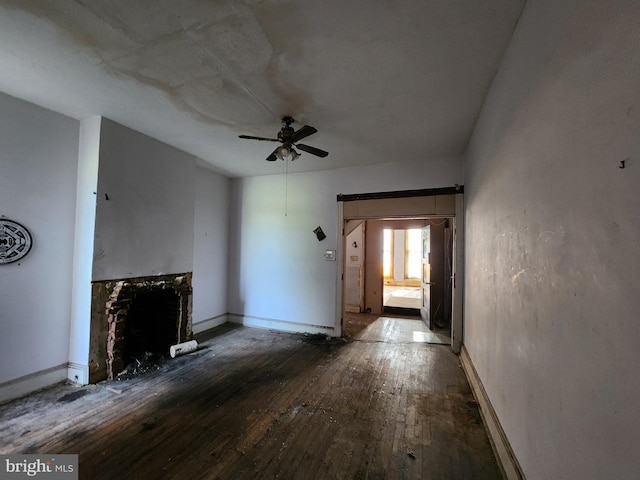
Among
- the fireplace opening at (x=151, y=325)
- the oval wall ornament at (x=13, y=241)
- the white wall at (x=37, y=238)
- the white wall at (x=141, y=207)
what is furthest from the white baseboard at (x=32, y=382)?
the oval wall ornament at (x=13, y=241)

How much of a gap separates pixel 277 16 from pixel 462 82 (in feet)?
5.00

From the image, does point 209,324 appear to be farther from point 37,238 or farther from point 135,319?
point 37,238

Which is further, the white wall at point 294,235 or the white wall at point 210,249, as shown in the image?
the white wall at point 210,249

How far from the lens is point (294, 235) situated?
4688mm

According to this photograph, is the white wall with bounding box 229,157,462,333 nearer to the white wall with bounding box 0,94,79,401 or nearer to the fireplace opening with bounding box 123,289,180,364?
the fireplace opening with bounding box 123,289,180,364

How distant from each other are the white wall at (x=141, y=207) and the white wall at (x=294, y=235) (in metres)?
1.25

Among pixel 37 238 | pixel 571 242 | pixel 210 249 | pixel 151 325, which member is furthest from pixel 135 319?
pixel 571 242

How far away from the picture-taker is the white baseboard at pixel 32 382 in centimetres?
243

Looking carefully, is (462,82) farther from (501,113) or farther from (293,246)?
(293,246)

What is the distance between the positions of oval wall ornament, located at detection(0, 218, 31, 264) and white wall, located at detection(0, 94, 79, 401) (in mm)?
57

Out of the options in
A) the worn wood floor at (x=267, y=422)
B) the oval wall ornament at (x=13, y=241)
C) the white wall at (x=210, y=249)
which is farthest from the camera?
the white wall at (x=210, y=249)

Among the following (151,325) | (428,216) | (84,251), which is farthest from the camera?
(428,216)

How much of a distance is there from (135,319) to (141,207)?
1.39m

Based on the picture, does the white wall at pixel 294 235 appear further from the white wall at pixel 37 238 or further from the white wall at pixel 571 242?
the white wall at pixel 37 238
